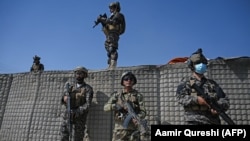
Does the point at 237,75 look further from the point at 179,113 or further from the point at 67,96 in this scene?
the point at 67,96

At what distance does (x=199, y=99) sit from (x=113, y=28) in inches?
143

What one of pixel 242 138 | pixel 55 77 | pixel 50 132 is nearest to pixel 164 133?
pixel 242 138

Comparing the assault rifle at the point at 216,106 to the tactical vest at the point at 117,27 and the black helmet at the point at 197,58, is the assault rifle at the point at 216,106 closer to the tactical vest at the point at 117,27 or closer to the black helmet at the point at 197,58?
the black helmet at the point at 197,58

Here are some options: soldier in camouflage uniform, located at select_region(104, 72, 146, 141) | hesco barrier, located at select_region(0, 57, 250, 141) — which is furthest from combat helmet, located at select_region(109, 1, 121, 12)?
soldier in camouflage uniform, located at select_region(104, 72, 146, 141)

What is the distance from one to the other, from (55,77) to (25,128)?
1.34 metres

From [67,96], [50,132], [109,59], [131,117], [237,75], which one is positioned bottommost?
[50,132]

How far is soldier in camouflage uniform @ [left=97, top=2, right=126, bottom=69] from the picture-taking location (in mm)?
6180

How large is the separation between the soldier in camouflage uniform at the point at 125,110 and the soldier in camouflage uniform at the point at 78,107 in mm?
731

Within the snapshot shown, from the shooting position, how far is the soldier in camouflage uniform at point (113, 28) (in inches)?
243

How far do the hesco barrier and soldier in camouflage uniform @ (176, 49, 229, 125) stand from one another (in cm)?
112

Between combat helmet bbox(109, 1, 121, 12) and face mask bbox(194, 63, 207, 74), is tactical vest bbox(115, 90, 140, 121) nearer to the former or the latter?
face mask bbox(194, 63, 207, 74)

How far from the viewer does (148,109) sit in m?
4.77

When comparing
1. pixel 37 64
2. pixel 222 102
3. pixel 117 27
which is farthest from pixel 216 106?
pixel 37 64

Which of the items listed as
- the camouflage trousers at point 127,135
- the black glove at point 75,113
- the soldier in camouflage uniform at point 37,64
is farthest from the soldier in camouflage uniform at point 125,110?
the soldier in camouflage uniform at point 37,64
